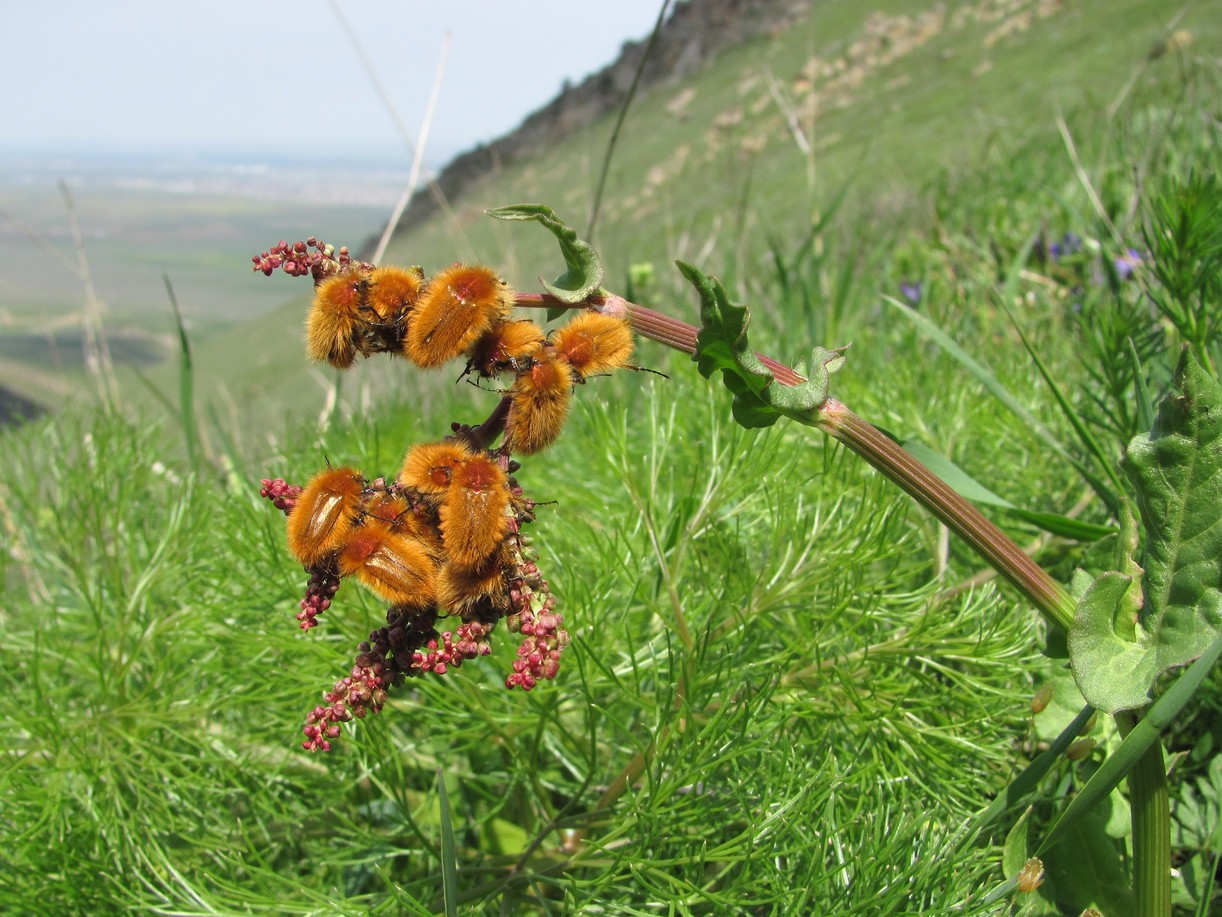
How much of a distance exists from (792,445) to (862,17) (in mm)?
→ 34764

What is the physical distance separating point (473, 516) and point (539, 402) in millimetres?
126

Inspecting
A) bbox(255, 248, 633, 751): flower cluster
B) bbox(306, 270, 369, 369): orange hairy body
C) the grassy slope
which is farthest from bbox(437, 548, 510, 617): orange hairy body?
the grassy slope

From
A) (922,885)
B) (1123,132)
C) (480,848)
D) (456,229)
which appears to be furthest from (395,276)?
(1123,132)

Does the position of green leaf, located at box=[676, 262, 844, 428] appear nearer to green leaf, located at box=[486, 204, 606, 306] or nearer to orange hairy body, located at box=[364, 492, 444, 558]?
green leaf, located at box=[486, 204, 606, 306]

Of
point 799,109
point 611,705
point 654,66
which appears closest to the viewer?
point 611,705

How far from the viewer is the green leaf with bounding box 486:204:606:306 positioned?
889 mm

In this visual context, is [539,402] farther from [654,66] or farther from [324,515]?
[654,66]

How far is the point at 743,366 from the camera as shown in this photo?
0.88m

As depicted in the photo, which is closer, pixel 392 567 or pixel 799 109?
pixel 392 567

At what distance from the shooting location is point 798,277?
2.62 m

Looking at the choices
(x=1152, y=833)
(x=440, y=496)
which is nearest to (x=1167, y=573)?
(x=1152, y=833)

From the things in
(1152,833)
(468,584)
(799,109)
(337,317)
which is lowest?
(1152,833)

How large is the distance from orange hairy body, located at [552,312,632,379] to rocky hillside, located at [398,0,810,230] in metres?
38.4

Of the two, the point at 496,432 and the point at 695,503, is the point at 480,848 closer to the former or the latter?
the point at 695,503
